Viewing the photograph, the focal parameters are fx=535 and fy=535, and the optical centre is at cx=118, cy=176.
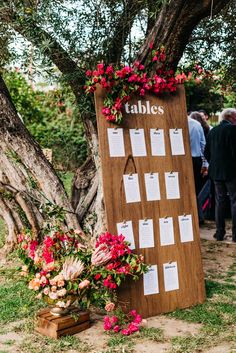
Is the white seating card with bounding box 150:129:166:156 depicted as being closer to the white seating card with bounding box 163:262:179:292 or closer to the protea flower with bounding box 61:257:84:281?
the white seating card with bounding box 163:262:179:292

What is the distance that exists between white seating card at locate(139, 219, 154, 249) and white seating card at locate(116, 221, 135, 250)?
104 mm

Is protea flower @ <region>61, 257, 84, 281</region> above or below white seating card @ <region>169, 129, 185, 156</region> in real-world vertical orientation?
below

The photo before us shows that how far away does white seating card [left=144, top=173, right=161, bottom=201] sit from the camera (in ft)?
16.8

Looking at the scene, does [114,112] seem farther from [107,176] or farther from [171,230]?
[171,230]

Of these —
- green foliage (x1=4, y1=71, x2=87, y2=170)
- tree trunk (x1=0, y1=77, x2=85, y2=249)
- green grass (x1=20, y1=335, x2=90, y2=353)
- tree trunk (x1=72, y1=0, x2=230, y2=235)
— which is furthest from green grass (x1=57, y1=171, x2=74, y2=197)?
green grass (x1=20, y1=335, x2=90, y2=353)

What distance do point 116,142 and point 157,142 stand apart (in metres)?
0.47

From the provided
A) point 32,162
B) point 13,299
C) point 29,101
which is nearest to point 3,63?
point 32,162

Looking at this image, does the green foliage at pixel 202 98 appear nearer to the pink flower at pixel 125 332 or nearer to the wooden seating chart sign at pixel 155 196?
the wooden seating chart sign at pixel 155 196

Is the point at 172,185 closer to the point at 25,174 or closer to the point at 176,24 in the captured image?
the point at 176,24

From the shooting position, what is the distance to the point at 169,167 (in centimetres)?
527

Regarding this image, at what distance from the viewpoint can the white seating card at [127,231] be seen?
16.1ft

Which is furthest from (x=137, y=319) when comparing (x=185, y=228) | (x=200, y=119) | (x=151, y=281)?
(x=200, y=119)

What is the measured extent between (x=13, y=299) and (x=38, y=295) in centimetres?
98

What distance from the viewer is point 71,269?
15.0 feet
